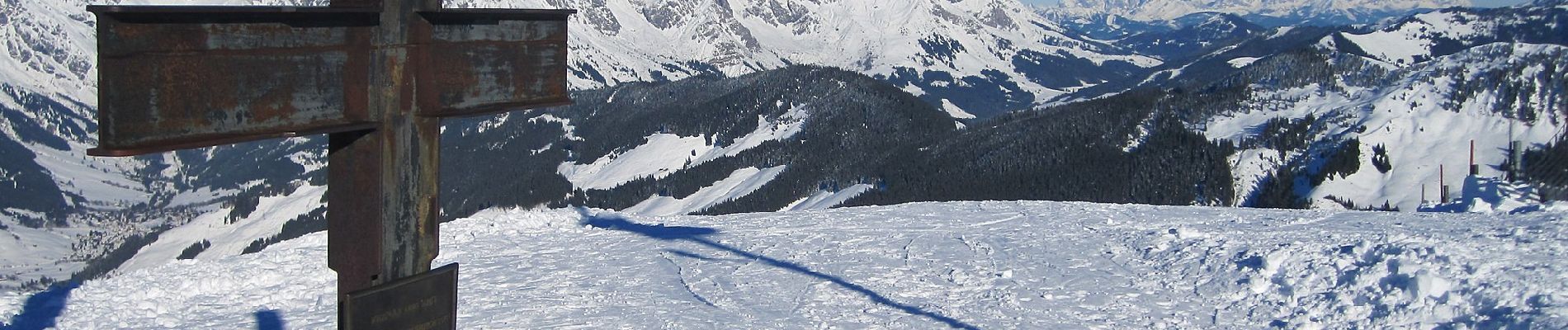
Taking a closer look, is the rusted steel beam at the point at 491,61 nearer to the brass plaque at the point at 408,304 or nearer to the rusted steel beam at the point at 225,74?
the rusted steel beam at the point at 225,74

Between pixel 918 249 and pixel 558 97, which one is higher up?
pixel 558 97

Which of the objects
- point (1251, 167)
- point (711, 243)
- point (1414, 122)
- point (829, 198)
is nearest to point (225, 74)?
point (711, 243)

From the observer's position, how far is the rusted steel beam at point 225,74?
4141mm

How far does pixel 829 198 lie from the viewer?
105125 millimetres

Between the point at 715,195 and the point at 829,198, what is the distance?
816 inches

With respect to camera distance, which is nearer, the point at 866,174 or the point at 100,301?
the point at 100,301

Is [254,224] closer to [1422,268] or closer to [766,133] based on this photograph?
[766,133]

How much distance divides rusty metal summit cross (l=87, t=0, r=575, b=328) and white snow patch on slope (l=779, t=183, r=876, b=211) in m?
92.9

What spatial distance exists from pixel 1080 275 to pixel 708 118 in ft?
471

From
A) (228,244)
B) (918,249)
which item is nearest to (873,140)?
(228,244)

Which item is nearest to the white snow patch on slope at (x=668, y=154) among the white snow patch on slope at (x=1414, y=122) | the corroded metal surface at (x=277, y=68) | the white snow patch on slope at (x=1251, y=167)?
the white snow patch on slope at (x=1414, y=122)

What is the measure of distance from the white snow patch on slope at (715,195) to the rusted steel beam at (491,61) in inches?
4265

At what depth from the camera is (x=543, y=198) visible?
14538 cm

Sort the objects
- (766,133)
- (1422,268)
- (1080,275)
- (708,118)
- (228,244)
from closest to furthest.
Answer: (1422,268) < (1080,275) < (766,133) < (708,118) < (228,244)
